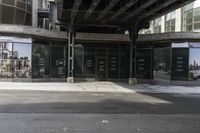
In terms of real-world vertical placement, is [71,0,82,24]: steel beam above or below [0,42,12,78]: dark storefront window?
above

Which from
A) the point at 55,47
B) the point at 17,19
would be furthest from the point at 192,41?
the point at 17,19

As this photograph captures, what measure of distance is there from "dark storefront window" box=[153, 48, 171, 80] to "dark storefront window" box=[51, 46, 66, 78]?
7.81 meters

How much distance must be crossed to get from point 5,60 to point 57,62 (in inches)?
200

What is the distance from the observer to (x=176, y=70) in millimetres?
32188

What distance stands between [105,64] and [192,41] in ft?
25.6

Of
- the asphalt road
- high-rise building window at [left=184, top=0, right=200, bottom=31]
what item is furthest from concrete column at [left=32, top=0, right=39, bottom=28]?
the asphalt road

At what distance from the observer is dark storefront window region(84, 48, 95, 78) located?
115ft

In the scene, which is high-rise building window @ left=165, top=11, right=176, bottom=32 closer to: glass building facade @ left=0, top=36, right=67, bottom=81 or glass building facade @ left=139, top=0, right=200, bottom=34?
glass building facade @ left=139, top=0, right=200, bottom=34

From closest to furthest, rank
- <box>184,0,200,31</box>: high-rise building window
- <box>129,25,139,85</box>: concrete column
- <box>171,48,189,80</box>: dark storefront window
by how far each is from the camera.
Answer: <box>171,48,189,80</box>: dark storefront window, <box>129,25,139,85</box>: concrete column, <box>184,0,200,31</box>: high-rise building window

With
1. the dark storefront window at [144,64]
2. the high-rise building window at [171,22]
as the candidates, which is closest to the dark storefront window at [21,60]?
the dark storefront window at [144,64]

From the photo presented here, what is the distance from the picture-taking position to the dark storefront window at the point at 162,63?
108ft

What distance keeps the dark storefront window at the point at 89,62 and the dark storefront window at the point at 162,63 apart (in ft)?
17.5

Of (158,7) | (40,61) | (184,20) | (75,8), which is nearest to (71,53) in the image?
(40,61)

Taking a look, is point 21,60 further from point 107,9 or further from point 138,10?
point 138,10
